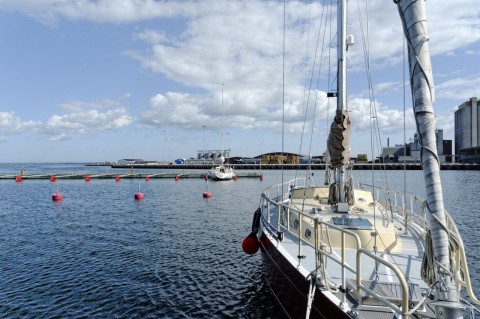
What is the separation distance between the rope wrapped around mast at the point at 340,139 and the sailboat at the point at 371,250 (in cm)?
4

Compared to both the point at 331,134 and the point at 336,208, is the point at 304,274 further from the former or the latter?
the point at 331,134

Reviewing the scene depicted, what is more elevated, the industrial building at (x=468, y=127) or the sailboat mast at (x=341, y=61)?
the industrial building at (x=468, y=127)

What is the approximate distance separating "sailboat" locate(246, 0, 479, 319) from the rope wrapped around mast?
0.04m

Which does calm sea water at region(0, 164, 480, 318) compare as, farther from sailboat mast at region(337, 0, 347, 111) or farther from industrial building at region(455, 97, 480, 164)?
industrial building at region(455, 97, 480, 164)

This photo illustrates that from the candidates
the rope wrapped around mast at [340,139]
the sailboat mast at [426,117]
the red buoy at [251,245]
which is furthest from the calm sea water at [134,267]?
the sailboat mast at [426,117]

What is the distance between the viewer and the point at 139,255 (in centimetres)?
1844

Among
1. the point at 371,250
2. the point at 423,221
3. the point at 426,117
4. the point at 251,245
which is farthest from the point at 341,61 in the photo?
the point at 426,117

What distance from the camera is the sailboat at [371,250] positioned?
454cm

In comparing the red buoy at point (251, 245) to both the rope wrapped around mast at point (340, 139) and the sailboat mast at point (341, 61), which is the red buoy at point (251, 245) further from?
the rope wrapped around mast at point (340, 139)

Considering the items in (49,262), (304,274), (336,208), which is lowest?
(49,262)

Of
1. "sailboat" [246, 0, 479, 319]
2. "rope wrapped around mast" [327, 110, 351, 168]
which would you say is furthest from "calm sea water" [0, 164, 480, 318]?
"rope wrapped around mast" [327, 110, 351, 168]

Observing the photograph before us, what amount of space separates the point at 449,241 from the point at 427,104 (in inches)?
80.7

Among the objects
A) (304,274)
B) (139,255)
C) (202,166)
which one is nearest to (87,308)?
(139,255)

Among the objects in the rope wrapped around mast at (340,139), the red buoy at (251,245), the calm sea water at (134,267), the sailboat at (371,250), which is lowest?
the calm sea water at (134,267)
